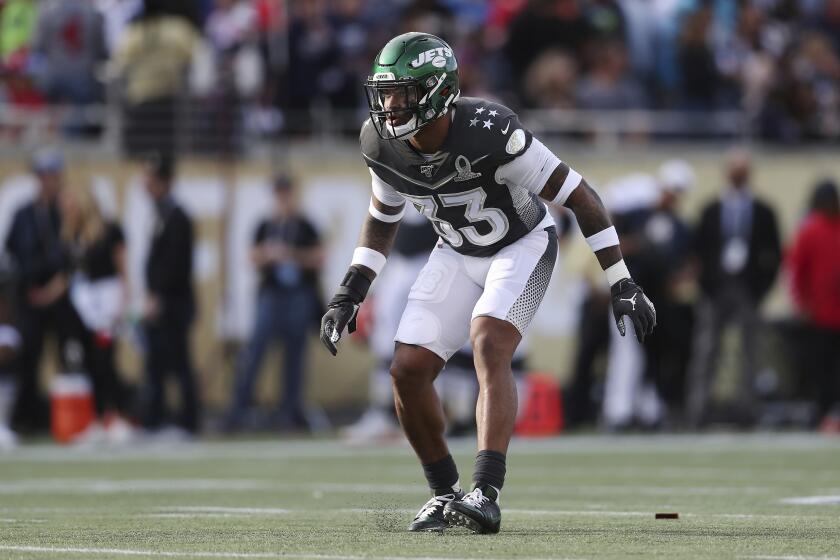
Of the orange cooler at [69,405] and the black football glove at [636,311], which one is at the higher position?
the black football glove at [636,311]

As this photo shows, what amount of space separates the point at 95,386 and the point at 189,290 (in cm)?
108

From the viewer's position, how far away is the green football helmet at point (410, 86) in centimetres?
680

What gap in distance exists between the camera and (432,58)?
6906 mm

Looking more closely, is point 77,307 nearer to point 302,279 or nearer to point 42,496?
point 302,279

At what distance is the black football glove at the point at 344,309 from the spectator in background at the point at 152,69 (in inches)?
343

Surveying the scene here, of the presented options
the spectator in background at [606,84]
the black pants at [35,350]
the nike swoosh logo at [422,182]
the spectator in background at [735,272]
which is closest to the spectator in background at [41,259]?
the black pants at [35,350]

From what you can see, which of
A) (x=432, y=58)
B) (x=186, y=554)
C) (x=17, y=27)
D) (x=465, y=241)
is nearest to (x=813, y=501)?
(x=465, y=241)

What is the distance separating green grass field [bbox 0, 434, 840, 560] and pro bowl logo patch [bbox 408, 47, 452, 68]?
1.77 m

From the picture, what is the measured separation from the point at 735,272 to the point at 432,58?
8858mm

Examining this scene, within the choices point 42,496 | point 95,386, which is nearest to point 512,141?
point 42,496

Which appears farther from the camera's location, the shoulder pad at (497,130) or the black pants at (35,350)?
the black pants at (35,350)

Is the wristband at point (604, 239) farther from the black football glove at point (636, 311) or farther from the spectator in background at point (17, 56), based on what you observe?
the spectator in background at point (17, 56)

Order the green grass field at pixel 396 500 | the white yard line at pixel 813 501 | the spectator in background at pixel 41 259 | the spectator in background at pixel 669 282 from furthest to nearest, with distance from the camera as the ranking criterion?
1. the spectator in background at pixel 669 282
2. the spectator in background at pixel 41 259
3. the white yard line at pixel 813 501
4. the green grass field at pixel 396 500

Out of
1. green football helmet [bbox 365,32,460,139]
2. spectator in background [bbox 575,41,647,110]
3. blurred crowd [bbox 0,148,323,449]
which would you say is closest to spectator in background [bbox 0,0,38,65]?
blurred crowd [bbox 0,148,323,449]
